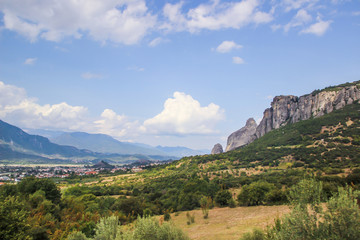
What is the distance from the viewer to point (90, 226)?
25797 mm

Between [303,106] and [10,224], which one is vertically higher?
[303,106]

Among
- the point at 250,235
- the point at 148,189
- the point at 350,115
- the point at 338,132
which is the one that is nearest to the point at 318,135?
the point at 338,132

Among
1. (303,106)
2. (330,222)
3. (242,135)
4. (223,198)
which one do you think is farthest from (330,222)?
(242,135)

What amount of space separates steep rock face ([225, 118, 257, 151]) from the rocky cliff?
1.47 m

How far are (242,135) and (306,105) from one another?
220 ft

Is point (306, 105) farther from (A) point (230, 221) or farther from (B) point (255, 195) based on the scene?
(A) point (230, 221)

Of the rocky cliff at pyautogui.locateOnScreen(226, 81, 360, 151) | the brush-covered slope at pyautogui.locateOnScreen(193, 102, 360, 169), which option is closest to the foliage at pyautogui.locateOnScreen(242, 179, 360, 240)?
the brush-covered slope at pyautogui.locateOnScreen(193, 102, 360, 169)

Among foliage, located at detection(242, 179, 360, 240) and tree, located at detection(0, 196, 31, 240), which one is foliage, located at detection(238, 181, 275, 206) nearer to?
foliage, located at detection(242, 179, 360, 240)

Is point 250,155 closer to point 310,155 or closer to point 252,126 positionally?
point 310,155

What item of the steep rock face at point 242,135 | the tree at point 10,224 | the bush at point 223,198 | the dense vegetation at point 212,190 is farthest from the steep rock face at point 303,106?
the tree at point 10,224

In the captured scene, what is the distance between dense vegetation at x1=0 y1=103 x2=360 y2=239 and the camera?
79.5ft

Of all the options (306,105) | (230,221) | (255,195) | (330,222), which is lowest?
(230,221)

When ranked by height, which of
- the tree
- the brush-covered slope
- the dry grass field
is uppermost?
the brush-covered slope

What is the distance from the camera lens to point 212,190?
48.6 m
